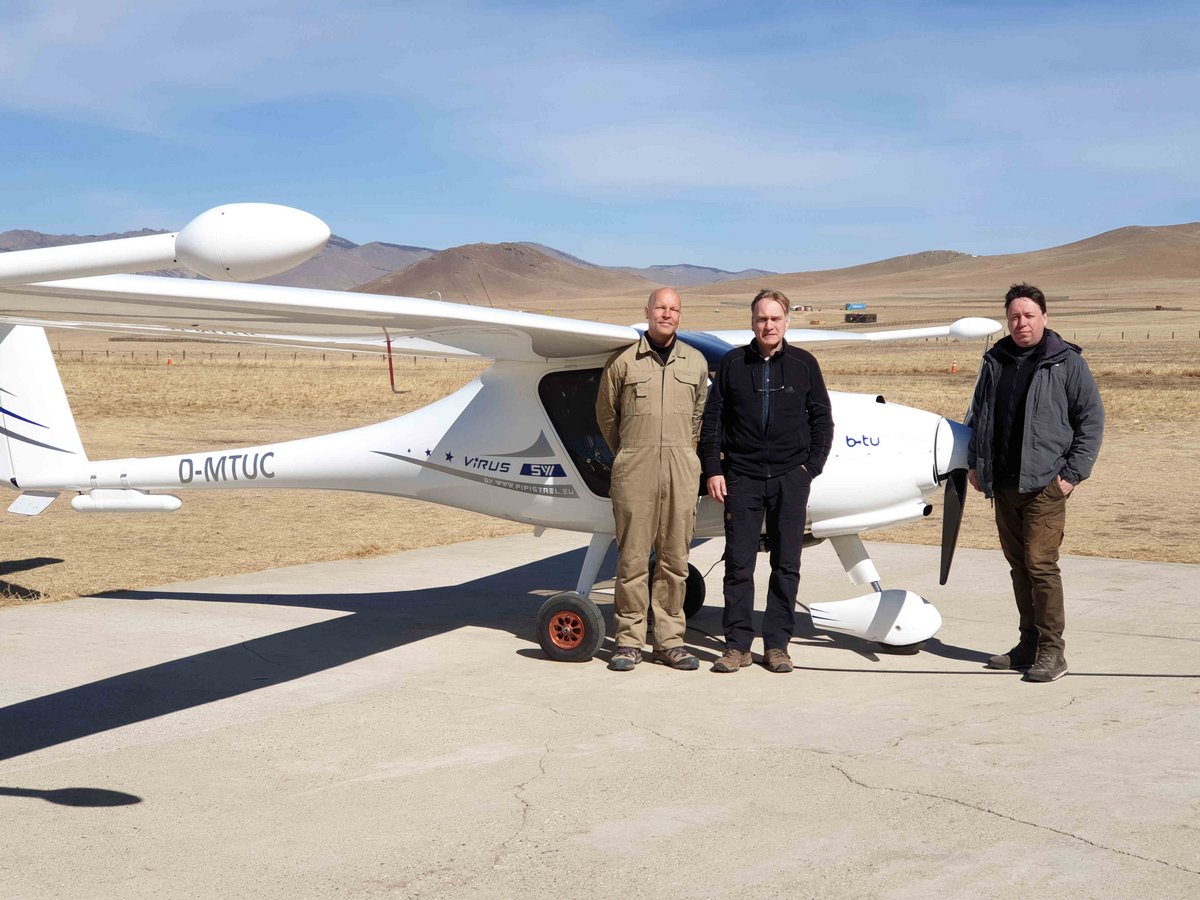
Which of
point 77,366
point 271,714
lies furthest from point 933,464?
point 77,366

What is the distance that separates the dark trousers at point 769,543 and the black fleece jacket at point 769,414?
9 centimetres

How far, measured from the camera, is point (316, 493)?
16.4 metres

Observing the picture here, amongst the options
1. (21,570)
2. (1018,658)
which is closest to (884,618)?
(1018,658)

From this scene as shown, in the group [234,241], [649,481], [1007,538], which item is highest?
[234,241]

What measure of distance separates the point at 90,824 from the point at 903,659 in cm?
478

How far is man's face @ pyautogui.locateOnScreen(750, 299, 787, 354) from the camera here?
686cm

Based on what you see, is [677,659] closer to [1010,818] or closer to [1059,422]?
[1059,422]

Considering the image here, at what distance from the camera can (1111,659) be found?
7156mm

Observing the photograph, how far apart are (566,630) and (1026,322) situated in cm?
331

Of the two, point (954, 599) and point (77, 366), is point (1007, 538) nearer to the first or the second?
point (954, 599)

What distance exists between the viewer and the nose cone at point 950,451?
23.6 ft

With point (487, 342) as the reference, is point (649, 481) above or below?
below

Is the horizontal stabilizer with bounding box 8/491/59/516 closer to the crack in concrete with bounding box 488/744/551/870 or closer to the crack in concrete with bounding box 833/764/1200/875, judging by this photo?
the crack in concrete with bounding box 488/744/551/870

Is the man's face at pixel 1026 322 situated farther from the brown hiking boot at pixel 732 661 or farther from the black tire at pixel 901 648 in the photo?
the brown hiking boot at pixel 732 661
